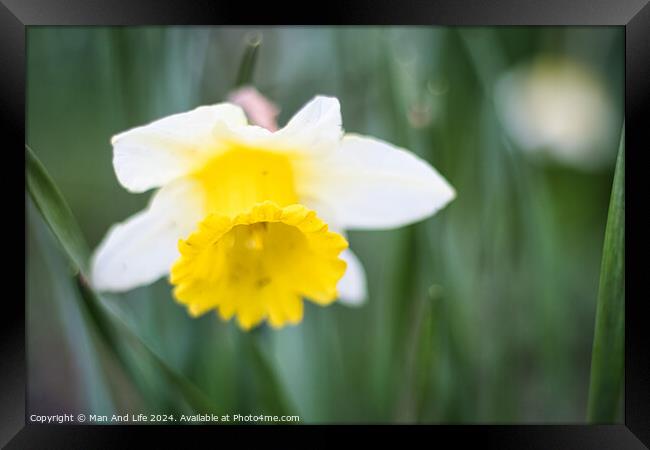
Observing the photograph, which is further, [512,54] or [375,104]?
[375,104]

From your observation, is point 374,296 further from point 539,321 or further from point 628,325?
point 628,325

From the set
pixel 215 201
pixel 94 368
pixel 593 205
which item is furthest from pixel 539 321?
pixel 94 368

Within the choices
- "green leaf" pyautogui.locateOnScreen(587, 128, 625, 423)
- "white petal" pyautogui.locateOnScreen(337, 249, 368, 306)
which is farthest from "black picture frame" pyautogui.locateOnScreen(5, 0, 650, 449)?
"white petal" pyautogui.locateOnScreen(337, 249, 368, 306)

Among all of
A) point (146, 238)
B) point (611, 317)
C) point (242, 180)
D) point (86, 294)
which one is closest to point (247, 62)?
point (242, 180)

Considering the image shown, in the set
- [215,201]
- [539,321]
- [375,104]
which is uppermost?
[375,104]

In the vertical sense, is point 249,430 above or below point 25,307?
below

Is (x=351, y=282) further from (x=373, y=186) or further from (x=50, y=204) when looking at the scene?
(x=50, y=204)

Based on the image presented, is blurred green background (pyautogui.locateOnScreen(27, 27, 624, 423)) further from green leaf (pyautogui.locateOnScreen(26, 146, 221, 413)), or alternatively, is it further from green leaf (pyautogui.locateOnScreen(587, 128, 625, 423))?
green leaf (pyautogui.locateOnScreen(587, 128, 625, 423))
